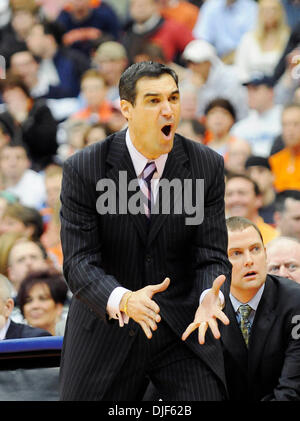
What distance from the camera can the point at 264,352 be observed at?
333cm

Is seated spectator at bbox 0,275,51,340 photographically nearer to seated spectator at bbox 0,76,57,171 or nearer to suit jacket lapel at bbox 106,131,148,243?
suit jacket lapel at bbox 106,131,148,243

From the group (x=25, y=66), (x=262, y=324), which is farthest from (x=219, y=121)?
(x=262, y=324)

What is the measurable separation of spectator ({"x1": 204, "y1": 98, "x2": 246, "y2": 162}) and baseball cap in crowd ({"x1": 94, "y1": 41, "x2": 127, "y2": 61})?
119cm

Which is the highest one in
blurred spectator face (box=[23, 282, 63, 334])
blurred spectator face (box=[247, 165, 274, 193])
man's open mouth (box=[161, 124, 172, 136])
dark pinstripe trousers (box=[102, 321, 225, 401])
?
blurred spectator face (box=[247, 165, 274, 193])

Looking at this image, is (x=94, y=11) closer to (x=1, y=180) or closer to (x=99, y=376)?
(x=1, y=180)

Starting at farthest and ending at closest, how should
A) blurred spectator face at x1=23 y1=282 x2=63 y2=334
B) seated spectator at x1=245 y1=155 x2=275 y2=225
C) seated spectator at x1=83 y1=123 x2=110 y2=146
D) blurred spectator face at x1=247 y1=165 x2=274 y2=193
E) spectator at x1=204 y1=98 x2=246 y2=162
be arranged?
spectator at x1=204 y1=98 x2=246 y2=162 → seated spectator at x1=83 y1=123 x2=110 y2=146 → blurred spectator face at x1=247 y1=165 x2=274 y2=193 → seated spectator at x1=245 y1=155 x2=275 y2=225 → blurred spectator face at x1=23 y1=282 x2=63 y2=334

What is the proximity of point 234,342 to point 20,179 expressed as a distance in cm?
385

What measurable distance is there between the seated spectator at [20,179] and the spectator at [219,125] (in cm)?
123

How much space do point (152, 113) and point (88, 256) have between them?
448mm

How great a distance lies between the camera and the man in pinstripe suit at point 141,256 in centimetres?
278

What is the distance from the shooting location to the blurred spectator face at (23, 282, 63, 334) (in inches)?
182

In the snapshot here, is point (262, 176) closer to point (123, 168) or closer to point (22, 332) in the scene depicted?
point (22, 332)

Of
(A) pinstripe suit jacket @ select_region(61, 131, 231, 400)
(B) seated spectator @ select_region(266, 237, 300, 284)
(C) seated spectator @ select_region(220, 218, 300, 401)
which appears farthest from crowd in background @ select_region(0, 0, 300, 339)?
(A) pinstripe suit jacket @ select_region(61, 131, 231, 400)

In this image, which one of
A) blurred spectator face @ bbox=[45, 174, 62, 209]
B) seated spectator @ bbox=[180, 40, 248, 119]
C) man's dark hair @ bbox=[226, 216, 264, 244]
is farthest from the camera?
seated spectator @ bbox=[180, 40, 248, 119]
